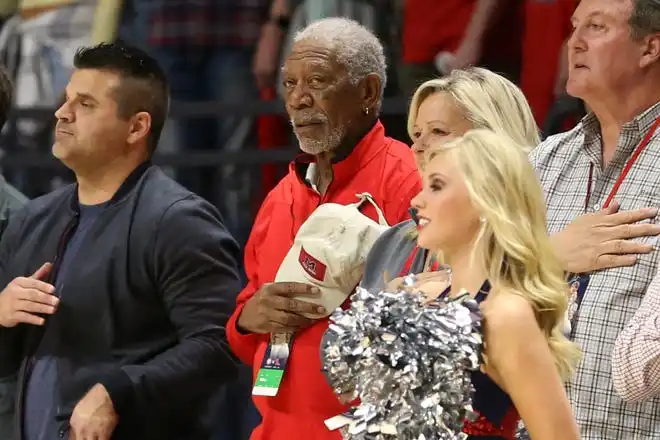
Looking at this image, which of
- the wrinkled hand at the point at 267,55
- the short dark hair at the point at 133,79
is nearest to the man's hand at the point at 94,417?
the short dark hair at the point at 133,79

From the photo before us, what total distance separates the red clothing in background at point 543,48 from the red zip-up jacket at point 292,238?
1213mm

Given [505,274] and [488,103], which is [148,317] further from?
[505,274]

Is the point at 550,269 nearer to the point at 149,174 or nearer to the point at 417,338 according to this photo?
the point at 417,338

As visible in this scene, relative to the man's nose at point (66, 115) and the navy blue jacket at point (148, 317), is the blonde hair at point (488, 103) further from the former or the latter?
the man's nose at point (66, 115)

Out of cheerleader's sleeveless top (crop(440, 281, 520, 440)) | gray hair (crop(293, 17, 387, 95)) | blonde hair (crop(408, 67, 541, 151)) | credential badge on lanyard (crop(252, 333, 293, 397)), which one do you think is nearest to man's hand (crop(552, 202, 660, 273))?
blonde hair (crop(408, 67, 541, 151))

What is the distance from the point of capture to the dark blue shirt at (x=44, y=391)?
363cm

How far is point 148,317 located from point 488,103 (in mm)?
1042

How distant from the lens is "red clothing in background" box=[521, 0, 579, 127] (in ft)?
15.4

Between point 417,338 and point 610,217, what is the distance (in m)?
0.72

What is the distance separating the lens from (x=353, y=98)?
364 centimetres

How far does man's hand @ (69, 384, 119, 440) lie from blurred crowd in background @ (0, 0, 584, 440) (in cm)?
124

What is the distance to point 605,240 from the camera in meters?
3.00

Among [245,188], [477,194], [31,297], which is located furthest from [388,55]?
[477,194]

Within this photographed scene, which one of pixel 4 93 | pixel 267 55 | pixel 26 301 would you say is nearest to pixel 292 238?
pixel 26 301
